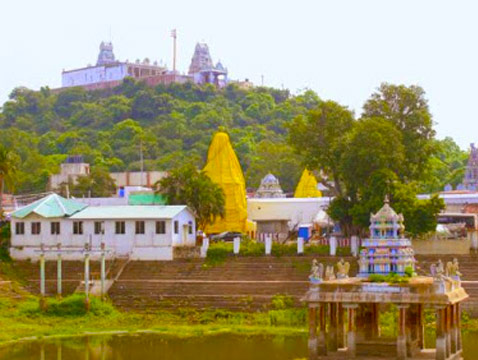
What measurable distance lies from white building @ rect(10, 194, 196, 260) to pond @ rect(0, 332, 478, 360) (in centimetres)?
1284

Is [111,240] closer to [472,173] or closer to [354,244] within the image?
[354,244]

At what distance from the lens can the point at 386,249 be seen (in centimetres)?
4166

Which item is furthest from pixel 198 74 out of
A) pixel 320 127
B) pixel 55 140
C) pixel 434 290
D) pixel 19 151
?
pixel 434 290

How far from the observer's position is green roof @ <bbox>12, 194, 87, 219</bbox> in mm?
64250

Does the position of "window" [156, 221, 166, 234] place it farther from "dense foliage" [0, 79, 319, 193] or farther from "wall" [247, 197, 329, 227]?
"dense foliage" [0, 79, 319, 193]

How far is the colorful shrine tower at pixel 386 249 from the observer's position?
135ft

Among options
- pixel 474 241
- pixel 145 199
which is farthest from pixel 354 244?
A: pixel 145 199

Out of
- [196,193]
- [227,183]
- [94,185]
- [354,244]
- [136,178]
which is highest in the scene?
[136,178]

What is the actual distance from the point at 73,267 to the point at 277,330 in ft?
51.0

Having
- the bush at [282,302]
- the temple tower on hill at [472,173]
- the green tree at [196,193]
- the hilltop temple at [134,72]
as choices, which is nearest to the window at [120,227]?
the green tree at [196,193]

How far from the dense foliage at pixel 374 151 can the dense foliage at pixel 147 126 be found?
156ft

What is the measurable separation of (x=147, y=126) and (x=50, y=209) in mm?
85286

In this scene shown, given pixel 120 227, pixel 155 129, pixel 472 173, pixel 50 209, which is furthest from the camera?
pixel 155 129

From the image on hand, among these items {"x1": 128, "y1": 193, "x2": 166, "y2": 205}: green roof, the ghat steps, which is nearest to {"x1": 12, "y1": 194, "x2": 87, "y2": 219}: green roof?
the ghat steps
